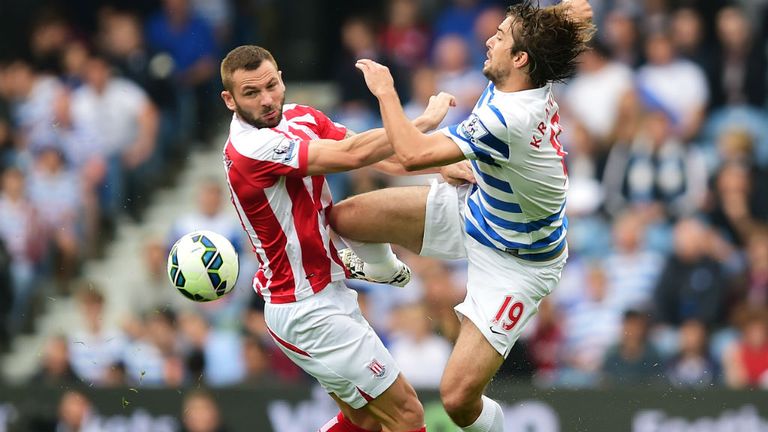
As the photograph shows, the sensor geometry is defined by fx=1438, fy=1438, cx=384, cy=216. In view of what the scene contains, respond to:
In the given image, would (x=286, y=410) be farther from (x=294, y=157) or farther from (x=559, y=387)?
(x=294, y=157)

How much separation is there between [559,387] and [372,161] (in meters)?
4.05

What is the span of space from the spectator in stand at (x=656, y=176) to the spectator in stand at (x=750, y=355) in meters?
1.25

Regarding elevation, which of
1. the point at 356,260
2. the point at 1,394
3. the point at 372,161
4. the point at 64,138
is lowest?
the point at 1,394

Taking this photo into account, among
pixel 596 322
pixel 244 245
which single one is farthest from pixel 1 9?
pixel 596 322

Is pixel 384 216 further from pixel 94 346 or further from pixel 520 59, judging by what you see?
pixel 94 346

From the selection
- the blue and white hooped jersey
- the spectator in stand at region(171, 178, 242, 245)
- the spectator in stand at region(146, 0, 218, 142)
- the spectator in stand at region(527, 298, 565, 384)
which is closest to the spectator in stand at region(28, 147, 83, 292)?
the spectator in stand at region(146, 0, 218, 142)

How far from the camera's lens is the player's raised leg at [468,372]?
7781 millimetres

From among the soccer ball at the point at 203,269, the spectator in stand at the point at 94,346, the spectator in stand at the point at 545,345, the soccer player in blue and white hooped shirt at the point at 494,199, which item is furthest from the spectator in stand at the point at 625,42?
the soccer ball at the point at 203,269

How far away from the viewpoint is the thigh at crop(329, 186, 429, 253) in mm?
7965

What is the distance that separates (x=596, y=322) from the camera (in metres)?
11.9

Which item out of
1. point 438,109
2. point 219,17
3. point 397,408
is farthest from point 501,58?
point 219,17

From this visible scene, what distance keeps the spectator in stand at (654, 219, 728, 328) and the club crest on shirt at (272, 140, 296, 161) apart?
5.12 meters

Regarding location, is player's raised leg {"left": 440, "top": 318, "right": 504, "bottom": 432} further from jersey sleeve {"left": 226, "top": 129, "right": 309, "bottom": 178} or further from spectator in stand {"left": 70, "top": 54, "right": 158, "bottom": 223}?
spectator in stand {"left": 70, "top": 54, "right": 158, "bottom": 223}

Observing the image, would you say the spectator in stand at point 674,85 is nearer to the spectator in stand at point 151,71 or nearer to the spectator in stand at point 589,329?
the spectator in stand at point 589,329
